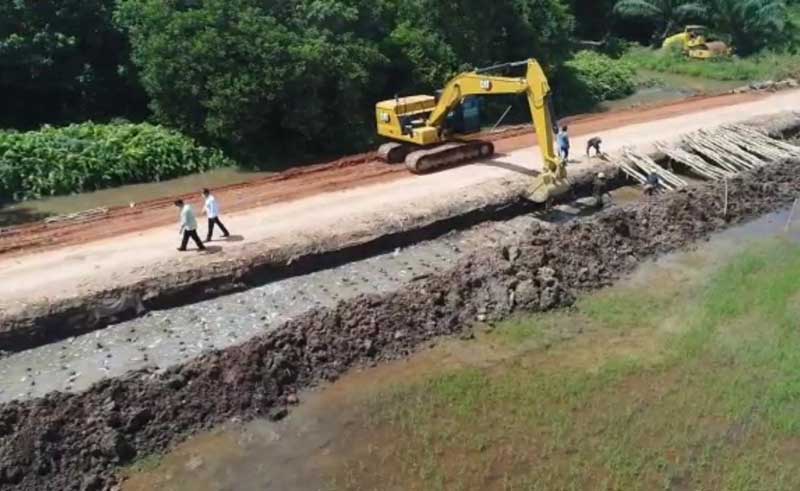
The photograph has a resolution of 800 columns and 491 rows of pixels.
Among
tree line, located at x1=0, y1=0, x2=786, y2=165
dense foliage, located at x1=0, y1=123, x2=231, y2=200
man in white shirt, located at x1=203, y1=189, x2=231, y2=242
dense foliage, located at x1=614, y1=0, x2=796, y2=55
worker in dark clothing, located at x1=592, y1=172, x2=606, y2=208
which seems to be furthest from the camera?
dense foliage, located at x1=614, y1=0, x2=796, y2=55

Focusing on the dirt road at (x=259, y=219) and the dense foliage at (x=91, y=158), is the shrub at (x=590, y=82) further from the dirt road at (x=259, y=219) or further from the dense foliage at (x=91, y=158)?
the dense foliage at (x=91, y=158)

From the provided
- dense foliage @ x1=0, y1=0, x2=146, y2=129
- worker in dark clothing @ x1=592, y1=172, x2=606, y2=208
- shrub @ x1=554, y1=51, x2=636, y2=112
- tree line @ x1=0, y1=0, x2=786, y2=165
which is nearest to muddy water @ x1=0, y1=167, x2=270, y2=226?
tree line @ x1=0, y1=0, x2=786, y2=165

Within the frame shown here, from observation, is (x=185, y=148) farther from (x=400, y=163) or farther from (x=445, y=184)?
(x=445, y=184)

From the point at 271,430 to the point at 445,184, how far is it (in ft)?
37.8

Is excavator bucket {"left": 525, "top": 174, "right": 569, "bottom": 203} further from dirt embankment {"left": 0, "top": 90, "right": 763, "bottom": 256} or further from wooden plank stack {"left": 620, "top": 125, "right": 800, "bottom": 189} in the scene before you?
dirt embankment {"left": 0, "top": 90, "right": 763, "bottom": 256}

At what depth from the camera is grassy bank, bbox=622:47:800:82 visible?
43500 millimetres

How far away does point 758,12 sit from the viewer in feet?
159

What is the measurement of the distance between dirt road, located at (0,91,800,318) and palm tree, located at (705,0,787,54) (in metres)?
21.2

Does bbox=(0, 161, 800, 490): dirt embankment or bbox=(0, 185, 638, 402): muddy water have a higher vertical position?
bbox=(0, 185, 638, 402): muddy water

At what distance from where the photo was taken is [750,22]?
4881 centimetres

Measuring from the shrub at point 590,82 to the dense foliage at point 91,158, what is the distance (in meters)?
16.0

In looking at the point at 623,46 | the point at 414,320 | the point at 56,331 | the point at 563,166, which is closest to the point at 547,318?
the point at 414,320

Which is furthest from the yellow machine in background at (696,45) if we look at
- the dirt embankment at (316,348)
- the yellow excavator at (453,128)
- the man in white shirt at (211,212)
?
the man in white shirt at (211,212)

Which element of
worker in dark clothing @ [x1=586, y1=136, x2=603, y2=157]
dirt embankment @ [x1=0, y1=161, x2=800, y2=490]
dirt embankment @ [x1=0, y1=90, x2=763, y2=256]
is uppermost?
dirt embankment @ [x1=0, y1=90, x2=763, y2=256]
